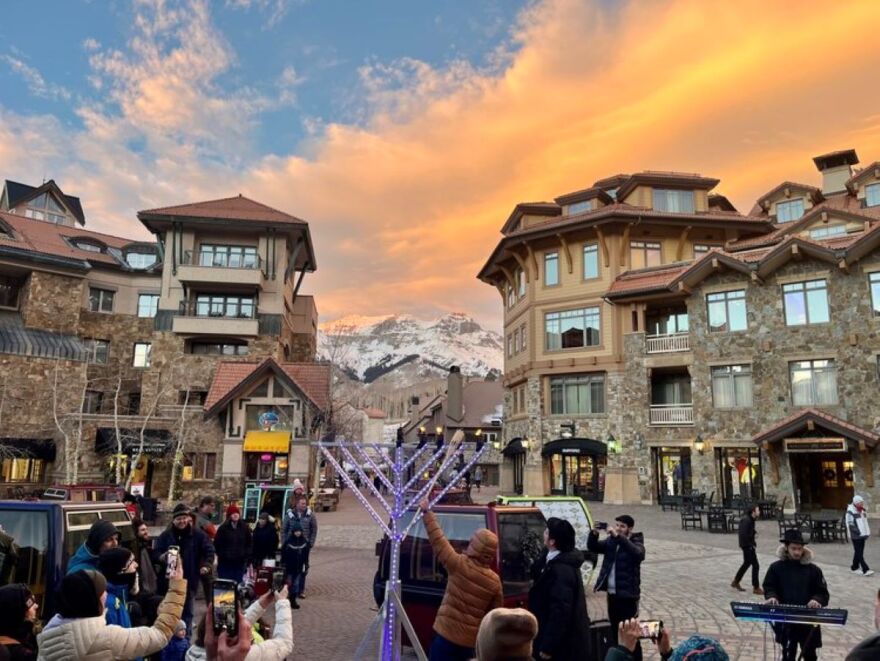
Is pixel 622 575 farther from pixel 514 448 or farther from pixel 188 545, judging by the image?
pixel 514 448

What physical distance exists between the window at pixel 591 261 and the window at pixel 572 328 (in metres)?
1.99

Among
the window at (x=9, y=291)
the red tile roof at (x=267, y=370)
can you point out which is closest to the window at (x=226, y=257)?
the red tile roof at (x=267, y=370)

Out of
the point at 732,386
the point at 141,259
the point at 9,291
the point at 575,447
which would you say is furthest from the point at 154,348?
the point at 732,386

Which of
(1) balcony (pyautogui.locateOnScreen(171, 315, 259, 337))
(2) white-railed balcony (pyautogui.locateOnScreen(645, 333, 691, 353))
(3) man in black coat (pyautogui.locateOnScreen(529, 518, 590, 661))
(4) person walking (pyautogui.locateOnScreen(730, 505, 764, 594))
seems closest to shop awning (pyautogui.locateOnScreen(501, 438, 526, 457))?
(2) white-railed balcony (pyautogui.locateOnScreen(645, 333, 691, 353))

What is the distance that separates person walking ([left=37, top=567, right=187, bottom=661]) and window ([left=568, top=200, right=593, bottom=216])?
116ft

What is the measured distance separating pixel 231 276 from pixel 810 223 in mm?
32116

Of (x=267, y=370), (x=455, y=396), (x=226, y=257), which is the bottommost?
(x=267, y=370)

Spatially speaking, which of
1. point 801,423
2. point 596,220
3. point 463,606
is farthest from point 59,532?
point 596,220

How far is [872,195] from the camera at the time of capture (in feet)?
114

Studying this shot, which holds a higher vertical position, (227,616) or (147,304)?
(147,304)

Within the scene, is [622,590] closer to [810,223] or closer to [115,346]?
[810,223]

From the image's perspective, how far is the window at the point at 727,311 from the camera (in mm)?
29375

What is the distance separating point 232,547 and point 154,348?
30.8 metres

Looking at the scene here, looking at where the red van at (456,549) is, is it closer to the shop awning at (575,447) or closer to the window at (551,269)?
the shop awning at (575,447)
